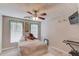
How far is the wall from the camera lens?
177 centimetres

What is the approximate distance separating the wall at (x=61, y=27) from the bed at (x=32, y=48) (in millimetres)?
163

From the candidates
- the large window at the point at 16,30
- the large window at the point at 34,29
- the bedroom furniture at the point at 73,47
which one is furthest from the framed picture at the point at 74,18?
the large window at the point at 16,30

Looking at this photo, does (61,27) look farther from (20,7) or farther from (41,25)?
(20,7)

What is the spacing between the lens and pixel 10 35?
1.85 m

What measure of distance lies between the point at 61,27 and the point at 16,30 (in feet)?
2.55

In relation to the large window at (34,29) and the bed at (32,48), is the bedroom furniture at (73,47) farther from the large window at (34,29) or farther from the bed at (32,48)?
the large window at (34,29)

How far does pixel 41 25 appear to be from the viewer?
1899mm

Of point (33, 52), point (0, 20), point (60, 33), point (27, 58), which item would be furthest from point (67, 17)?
point (0, 20)

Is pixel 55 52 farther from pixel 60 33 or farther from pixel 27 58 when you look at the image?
pixel 27 58

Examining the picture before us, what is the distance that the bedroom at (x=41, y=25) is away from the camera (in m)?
1.79

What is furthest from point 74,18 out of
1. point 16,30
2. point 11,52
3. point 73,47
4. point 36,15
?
point 11,52

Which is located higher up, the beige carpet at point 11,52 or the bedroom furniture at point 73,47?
the bedroom furniture at point 73,47

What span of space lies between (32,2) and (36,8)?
13cm

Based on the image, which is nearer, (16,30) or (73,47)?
(73,47)
